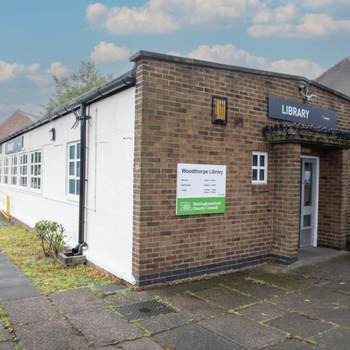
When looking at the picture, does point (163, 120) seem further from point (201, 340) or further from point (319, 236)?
point (319, 236)

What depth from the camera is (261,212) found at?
7.08m

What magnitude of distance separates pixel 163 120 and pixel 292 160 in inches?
112

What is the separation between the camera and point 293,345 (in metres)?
3.78

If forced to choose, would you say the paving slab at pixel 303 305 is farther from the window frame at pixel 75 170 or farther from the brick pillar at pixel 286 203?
the window frame at pixel 75 170

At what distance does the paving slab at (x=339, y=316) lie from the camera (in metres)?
4.36

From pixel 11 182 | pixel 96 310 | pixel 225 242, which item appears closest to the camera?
pixel 96 310

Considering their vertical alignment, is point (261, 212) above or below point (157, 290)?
above

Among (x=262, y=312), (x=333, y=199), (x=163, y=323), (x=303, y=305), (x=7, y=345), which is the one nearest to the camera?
(x=7, y=345)

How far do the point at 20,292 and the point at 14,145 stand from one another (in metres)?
10.7

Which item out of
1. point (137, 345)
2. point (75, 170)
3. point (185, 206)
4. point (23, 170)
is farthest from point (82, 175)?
point (23, 170)

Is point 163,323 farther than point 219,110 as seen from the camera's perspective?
No

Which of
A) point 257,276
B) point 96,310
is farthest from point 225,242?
point 96,310

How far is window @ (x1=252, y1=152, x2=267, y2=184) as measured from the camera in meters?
7.07

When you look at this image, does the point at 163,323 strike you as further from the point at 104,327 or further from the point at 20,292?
the point at 20,292
